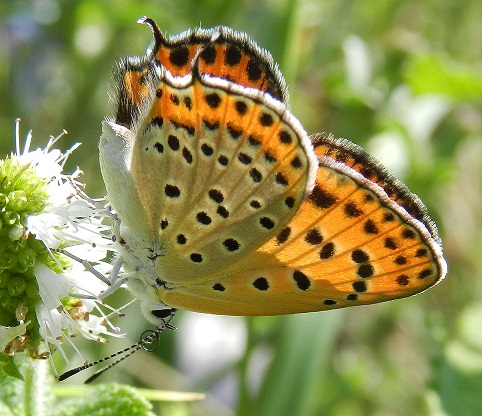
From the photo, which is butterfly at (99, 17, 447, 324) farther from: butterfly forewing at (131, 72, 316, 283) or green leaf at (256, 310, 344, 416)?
green leaf at (256, 310, 344, 416)

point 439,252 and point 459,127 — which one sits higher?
point 459,127

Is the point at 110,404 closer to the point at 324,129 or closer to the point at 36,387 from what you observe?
the point at 36,387

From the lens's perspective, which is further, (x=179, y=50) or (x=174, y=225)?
(x=174, y=225)

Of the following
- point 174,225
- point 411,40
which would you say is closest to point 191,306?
point 174,225

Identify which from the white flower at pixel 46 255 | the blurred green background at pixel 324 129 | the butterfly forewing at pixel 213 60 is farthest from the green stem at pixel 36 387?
the blurred green background at pixel 324 129

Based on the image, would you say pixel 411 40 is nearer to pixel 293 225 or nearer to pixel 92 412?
pixel 293 225
